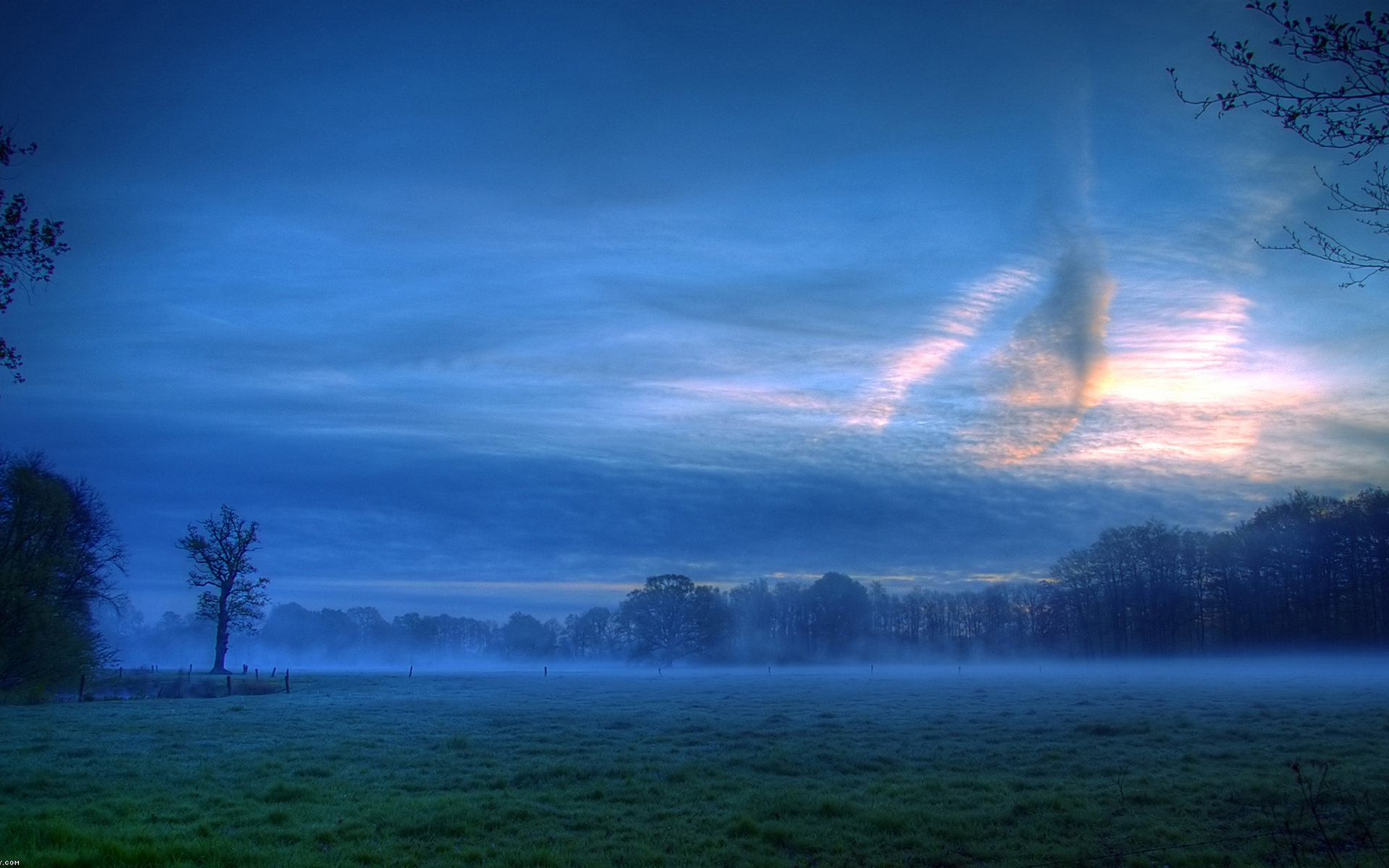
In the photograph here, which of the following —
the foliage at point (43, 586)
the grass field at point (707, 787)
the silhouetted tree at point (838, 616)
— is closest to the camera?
the grass field at point (707, 787)

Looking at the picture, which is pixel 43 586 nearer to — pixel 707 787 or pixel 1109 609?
pixel 707 787

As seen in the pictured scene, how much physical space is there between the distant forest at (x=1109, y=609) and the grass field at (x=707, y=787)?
2950 inches

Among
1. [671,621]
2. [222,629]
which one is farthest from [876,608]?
[222,629]

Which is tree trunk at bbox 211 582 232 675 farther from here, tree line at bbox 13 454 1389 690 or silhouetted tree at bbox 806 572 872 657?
silhouetted tree at bbox 806 572 872 657

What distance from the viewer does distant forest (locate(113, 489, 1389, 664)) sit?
93.8 metres

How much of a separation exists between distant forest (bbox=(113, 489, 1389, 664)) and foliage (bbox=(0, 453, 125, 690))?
66083 mm

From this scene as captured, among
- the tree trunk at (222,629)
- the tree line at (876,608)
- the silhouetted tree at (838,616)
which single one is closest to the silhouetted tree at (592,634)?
the tree line at (876,608)

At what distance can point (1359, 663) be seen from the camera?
81375mm

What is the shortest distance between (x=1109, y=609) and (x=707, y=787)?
385 feet

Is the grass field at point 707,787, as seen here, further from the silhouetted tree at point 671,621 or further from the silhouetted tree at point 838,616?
the silhouetted tree at point 838,616

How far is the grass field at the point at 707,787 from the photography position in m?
12.7

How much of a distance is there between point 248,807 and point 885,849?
12.5 m

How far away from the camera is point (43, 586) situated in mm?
44188

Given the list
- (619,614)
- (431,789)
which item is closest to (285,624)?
(619,614)
